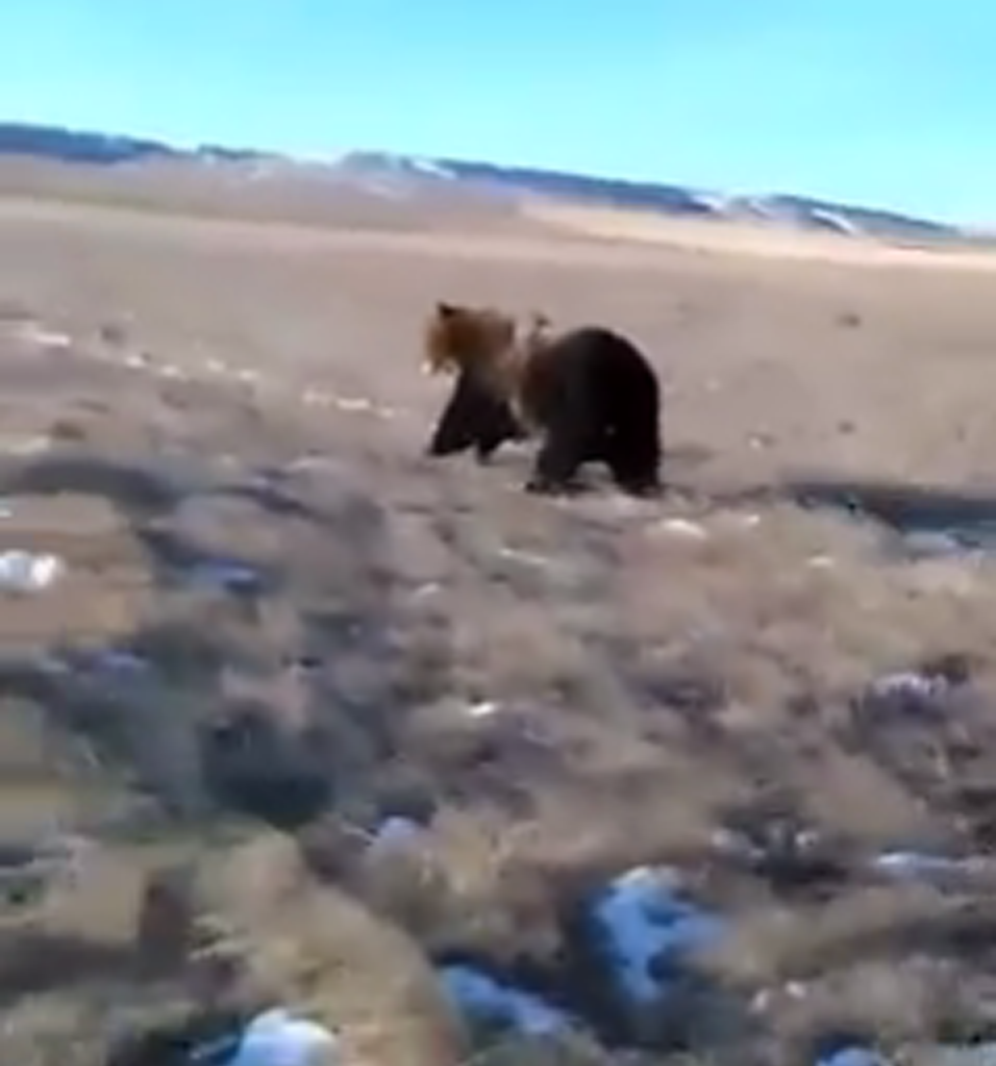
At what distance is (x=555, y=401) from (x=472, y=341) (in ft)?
3.90

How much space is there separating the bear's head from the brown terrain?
1.39m

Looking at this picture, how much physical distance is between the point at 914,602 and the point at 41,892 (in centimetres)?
460

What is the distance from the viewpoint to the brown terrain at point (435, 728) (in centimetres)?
513

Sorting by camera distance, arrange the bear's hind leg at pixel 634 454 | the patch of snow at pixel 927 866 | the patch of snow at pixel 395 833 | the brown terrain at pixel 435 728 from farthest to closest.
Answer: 1. the bear's hind leg at pixel 634 454
2. the patch of snow at pixel 927 866
3. the patch of snow at pixel 395 833
4. the brown terrain at pixel 435 728

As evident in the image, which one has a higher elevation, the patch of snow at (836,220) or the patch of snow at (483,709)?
the patch of snow at (483,709)

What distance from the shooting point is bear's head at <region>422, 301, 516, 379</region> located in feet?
45.8

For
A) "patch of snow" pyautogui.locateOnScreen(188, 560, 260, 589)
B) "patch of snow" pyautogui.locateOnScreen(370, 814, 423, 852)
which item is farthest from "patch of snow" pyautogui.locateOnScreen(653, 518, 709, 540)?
"patch of snow" pyautogui.locateOnScreen(370, 814, 423, 852)

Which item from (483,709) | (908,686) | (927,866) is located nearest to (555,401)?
(908,686)

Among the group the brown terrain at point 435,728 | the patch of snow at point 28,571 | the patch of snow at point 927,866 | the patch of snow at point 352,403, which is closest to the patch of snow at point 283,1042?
the brown terrain at point 435,728

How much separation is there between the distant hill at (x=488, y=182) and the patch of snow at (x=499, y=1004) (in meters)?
98.3

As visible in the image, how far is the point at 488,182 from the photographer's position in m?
129

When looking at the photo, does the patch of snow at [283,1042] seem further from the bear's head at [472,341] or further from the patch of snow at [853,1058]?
the bear's head at [472,341]

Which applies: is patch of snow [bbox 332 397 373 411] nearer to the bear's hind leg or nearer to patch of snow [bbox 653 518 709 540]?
the bear's hind leg

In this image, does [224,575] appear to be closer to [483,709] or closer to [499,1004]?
[483,709]
